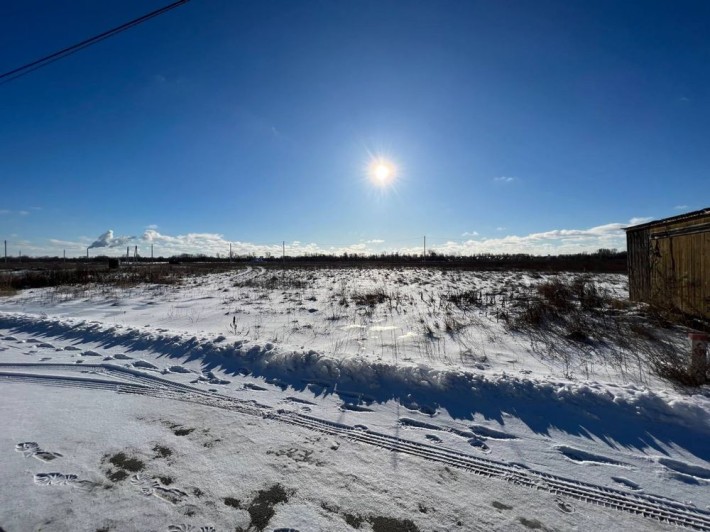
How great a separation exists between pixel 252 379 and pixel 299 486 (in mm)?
2529

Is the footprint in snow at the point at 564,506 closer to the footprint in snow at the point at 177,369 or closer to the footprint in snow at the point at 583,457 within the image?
the footprint in snow at the point at 583,457

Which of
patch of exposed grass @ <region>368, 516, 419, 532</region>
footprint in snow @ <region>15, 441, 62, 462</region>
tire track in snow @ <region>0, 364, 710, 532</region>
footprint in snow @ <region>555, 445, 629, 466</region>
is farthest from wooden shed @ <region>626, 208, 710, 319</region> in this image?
footprint in snow @ <region>15, 441, 62, 462</region>

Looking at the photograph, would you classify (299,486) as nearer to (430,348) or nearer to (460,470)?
(460,470)

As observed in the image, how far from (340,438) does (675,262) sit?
12384 mm

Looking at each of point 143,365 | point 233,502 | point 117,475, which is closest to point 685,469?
point 233,502

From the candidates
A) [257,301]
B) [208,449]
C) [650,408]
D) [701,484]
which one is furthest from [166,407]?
[257,301]

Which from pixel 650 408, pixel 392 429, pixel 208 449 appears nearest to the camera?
pixel 208 449

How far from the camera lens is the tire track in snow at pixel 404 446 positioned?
95.7 inches

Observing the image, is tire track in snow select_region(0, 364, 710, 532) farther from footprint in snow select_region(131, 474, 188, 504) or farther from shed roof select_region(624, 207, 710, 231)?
shed roof select_region(624, 207, 710, 231)

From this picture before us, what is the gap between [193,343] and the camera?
624 cm

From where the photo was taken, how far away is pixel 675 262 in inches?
405

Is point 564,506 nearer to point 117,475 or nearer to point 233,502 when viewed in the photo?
point 233,502

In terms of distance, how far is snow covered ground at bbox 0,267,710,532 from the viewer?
2350mm

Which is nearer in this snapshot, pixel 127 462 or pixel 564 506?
pixel 564 506
